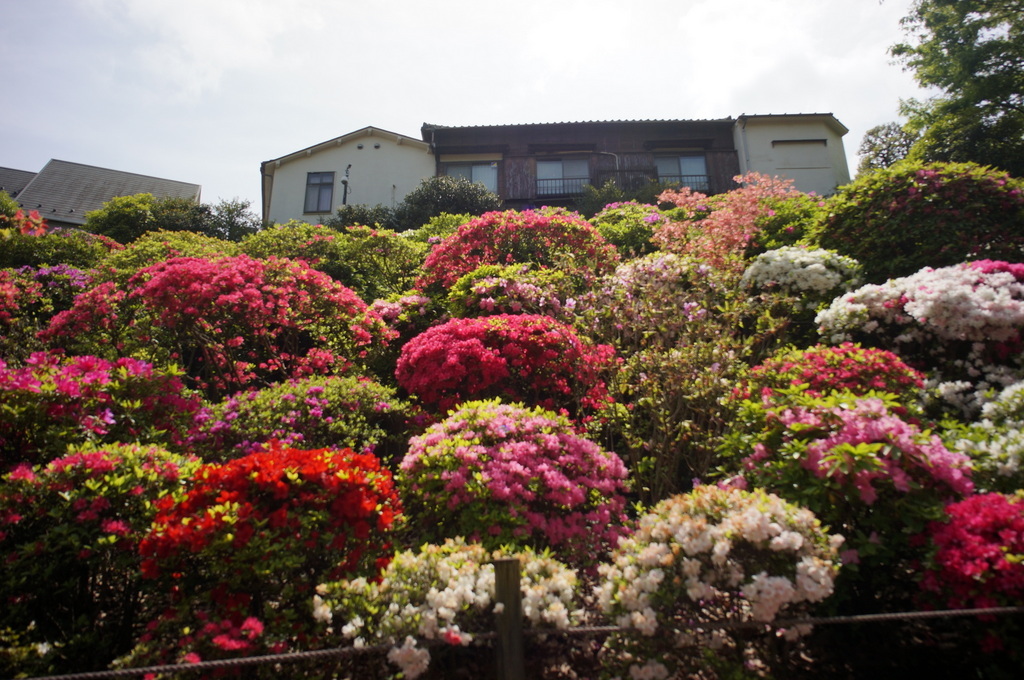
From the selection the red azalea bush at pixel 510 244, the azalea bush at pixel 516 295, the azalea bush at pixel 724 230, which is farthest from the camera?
the azalea bush at pixel 724 230

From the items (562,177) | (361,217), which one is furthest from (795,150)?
(361,217)

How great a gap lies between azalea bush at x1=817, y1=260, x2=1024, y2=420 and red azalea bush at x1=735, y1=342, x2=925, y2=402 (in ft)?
1.60

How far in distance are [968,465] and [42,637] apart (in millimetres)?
4642

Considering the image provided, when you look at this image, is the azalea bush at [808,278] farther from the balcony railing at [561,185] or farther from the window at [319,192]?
the window at [319,192]

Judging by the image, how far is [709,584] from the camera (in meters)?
2.48

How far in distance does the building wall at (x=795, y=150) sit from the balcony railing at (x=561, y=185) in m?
6.18

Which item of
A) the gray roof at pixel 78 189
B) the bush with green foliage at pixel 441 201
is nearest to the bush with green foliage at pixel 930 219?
the bush with green foliage at pixel 441 201

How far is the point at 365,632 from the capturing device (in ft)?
8.13

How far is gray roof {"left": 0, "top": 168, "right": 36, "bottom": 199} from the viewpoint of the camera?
2933cm

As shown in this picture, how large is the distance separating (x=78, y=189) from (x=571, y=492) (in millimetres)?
34161

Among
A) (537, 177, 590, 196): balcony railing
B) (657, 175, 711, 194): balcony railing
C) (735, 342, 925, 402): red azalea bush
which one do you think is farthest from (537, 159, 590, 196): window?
(735, 342, 925, 402): red azalea bush

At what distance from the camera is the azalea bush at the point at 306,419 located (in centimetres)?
475

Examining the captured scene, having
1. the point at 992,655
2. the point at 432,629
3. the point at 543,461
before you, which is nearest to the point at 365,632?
the point at 432,629

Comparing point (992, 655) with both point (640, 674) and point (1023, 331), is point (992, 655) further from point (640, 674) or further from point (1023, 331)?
point (1023, 331)
